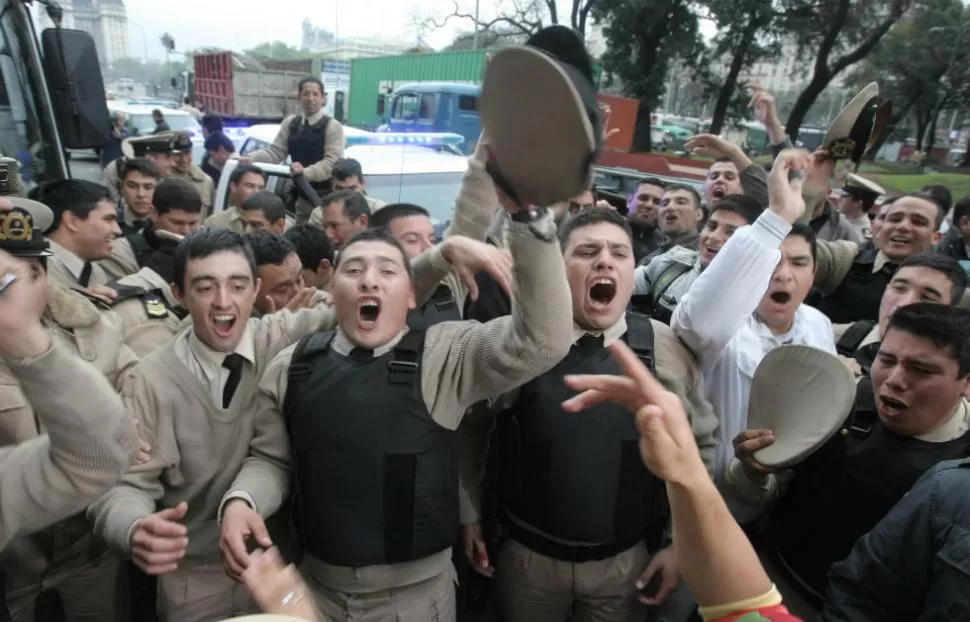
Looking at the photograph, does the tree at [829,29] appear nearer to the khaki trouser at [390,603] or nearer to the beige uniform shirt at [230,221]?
the beige uniform shirt at [230,221]

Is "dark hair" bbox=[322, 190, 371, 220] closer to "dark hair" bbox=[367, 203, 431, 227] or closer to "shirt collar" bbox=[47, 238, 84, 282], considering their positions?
"dark hair" bbox=[367, 203, 431, 227]

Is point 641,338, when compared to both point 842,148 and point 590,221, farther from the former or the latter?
point 842,148

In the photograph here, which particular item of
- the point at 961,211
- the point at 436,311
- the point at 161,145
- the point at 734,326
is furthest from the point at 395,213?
the point at 161,145

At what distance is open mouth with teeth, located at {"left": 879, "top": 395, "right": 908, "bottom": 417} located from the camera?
6.07 feet

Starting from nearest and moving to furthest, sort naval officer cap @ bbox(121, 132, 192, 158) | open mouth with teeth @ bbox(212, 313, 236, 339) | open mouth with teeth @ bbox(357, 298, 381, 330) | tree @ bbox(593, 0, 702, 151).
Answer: open mouth with teeth @ bbox(357, 298, 381, 330) → open mouth with teeth @ bbox(212, 313, 236, 339) → naval officer cap @ bbox(121, 132, 192, 158) → tree @ bbox(593, 0, 702, 151)

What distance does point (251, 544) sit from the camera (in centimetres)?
174

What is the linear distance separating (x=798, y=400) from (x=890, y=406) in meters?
0.24

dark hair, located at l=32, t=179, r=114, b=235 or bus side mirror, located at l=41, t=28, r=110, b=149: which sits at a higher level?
bus side mirror, located at l=41, t=28, r=110, b=149

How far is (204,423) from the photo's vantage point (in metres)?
1.99

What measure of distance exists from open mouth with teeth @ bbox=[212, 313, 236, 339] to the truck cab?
38.7 feet

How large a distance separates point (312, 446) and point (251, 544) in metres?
0.30

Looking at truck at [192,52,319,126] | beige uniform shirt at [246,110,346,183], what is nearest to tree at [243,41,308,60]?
truck at [192,52,319,126]

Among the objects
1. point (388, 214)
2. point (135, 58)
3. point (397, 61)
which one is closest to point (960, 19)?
point (397, 61)

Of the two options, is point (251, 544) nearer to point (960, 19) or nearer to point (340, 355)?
point (340, 355)
